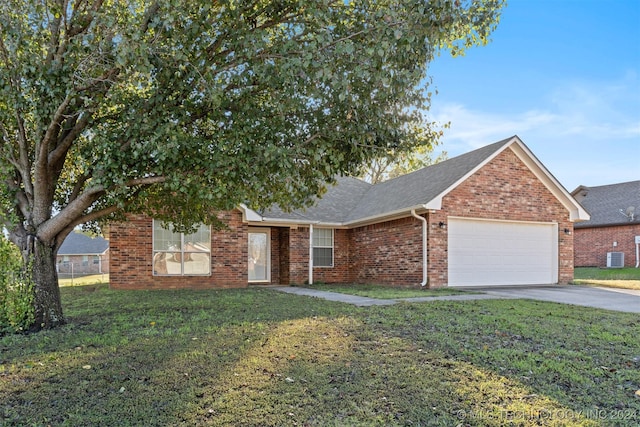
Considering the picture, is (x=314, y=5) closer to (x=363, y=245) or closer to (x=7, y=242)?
(x=7, y=242)

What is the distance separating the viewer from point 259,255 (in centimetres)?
1641

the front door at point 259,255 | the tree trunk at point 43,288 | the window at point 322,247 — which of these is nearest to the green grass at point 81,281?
the front door at point 259,255

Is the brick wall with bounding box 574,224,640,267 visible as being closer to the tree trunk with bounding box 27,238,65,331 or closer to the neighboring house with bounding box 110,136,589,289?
the neighboring house with bounding box 110,136,589,289

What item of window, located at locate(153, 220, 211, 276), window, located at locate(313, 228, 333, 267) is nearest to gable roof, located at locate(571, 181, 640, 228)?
window, located at locate(313, 228, 333, 267)

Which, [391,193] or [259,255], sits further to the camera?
[391,193]

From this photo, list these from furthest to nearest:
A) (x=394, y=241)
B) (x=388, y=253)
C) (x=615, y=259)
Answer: (x=615, y=259) < (x=388, y=253) < (x=394, y=241)

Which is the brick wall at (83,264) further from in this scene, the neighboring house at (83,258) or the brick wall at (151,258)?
the brick wall at (151,258)

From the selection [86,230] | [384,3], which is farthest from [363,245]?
[384,3]

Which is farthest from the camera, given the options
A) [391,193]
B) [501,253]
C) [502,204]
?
[391,193]

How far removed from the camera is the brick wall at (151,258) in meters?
13.2

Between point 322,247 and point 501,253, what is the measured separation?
646 centimetres

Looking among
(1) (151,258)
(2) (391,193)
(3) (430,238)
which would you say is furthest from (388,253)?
(1) (151,258)

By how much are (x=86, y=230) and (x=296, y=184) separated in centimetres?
924

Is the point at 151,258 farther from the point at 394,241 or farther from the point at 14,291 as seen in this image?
the point at 394,241
